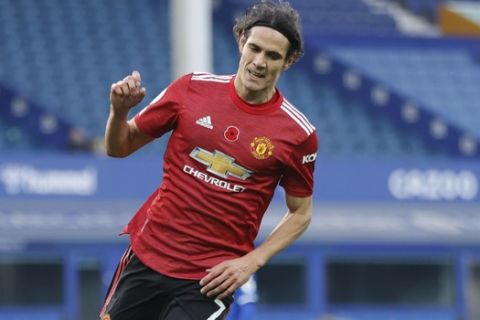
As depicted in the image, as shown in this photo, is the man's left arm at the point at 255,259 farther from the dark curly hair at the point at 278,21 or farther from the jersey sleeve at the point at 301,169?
the dark curly hair at the point at 278,21

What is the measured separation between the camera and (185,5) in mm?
14008

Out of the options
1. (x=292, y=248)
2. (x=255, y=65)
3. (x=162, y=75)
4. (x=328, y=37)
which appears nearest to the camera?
(x=255, y=65)

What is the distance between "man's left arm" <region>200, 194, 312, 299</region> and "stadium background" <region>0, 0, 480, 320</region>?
25.4 ft

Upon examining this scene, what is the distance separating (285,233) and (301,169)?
10.3 inches

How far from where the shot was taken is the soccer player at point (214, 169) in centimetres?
496

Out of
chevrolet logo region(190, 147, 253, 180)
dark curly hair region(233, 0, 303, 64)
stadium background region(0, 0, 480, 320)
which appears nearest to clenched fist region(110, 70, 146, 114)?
chevrolet logo region(190, 147, 253, 180)

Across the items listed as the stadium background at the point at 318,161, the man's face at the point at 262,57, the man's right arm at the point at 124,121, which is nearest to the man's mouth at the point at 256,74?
the man's face at the point at 262,57

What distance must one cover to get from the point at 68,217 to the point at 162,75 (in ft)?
13.4

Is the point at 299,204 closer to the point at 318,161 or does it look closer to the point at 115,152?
the point at 115,152

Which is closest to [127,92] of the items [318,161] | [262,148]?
[262,148]

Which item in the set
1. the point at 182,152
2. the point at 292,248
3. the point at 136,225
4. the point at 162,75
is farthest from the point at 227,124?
the point at 162,75

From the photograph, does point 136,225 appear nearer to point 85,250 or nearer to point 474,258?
point 85,250

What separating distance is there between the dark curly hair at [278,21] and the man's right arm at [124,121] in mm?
453

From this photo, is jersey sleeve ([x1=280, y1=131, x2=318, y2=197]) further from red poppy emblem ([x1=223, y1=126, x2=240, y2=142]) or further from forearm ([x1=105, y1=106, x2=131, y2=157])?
forearm ([x1=105, y1=106, x2=131, y2=157])
